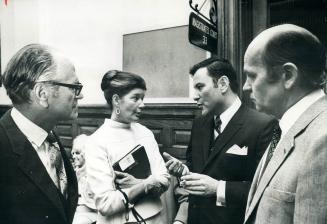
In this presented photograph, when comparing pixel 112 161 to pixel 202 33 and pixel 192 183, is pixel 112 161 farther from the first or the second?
pixel 202 33

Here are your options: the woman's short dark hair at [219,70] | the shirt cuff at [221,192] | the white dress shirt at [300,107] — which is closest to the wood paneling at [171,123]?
the woman's short dark hair at [219,70]

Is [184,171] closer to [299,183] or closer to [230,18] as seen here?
[299,183]

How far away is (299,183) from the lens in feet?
4.25

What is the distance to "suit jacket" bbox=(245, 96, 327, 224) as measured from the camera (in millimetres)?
1248

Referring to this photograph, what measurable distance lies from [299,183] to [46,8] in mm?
5545

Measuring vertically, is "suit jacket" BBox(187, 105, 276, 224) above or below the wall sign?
below

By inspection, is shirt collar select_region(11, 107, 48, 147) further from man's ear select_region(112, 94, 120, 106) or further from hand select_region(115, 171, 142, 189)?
man's ear select_region(112, 94, 120, 106)

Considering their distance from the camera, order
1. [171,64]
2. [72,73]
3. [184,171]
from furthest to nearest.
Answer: [171,64]
[184,171]
[72,73]

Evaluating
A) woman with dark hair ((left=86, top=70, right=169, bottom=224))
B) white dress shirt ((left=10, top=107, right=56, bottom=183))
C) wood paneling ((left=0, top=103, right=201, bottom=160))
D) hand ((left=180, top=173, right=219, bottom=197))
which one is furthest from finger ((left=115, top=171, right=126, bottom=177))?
wood paneling ((left=0, top=103, right=201, bottom=160))

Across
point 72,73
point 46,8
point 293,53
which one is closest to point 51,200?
point 72,73

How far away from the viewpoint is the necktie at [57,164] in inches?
74.2

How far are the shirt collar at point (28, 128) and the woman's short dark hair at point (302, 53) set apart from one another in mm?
1172

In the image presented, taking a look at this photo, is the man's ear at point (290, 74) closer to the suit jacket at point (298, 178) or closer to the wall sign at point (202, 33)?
the suit jacket at point (298, 178)

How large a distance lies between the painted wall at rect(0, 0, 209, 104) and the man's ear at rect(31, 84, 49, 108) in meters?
2.76
